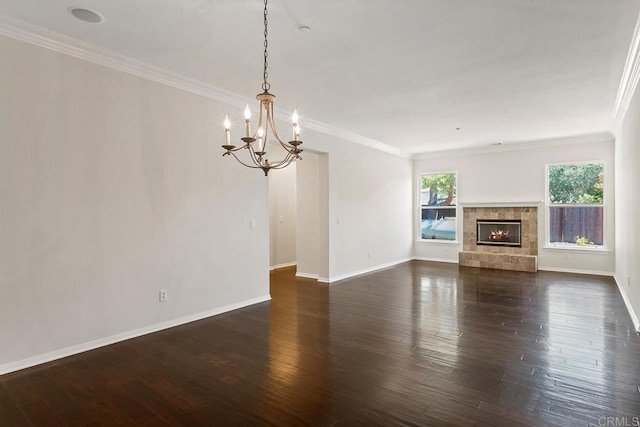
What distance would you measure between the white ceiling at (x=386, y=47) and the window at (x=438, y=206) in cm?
372

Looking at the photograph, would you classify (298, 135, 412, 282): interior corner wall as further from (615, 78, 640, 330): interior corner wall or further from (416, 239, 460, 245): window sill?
(615, 78, 640, 330): interior corner wall

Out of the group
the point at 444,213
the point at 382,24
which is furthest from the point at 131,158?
the point at 444,213

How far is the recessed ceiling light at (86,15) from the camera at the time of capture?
8.73ft

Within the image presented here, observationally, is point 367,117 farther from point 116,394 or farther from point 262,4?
point 116,394

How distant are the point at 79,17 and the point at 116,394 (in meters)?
2.82

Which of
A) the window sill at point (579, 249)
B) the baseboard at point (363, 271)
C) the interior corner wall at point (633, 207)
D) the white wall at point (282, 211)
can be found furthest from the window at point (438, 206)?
the interior corner wall at point (633, 207)

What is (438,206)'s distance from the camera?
29.6 ft

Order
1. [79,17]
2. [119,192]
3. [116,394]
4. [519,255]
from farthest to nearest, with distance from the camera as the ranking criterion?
[519,255] → [119,192] → [79,17] → [116,394]

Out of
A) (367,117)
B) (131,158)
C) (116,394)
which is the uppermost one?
(367,117)

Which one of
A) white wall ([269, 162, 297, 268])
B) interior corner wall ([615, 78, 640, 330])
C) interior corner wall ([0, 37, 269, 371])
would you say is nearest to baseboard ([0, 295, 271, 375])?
interior corner wall ([0, 37, 269, 371])

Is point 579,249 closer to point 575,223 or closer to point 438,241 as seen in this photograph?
point 575,223

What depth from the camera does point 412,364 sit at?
2.91 m

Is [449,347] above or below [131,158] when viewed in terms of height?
below

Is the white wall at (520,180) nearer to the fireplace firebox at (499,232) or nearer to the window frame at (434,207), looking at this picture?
the window frame at (434,207)
